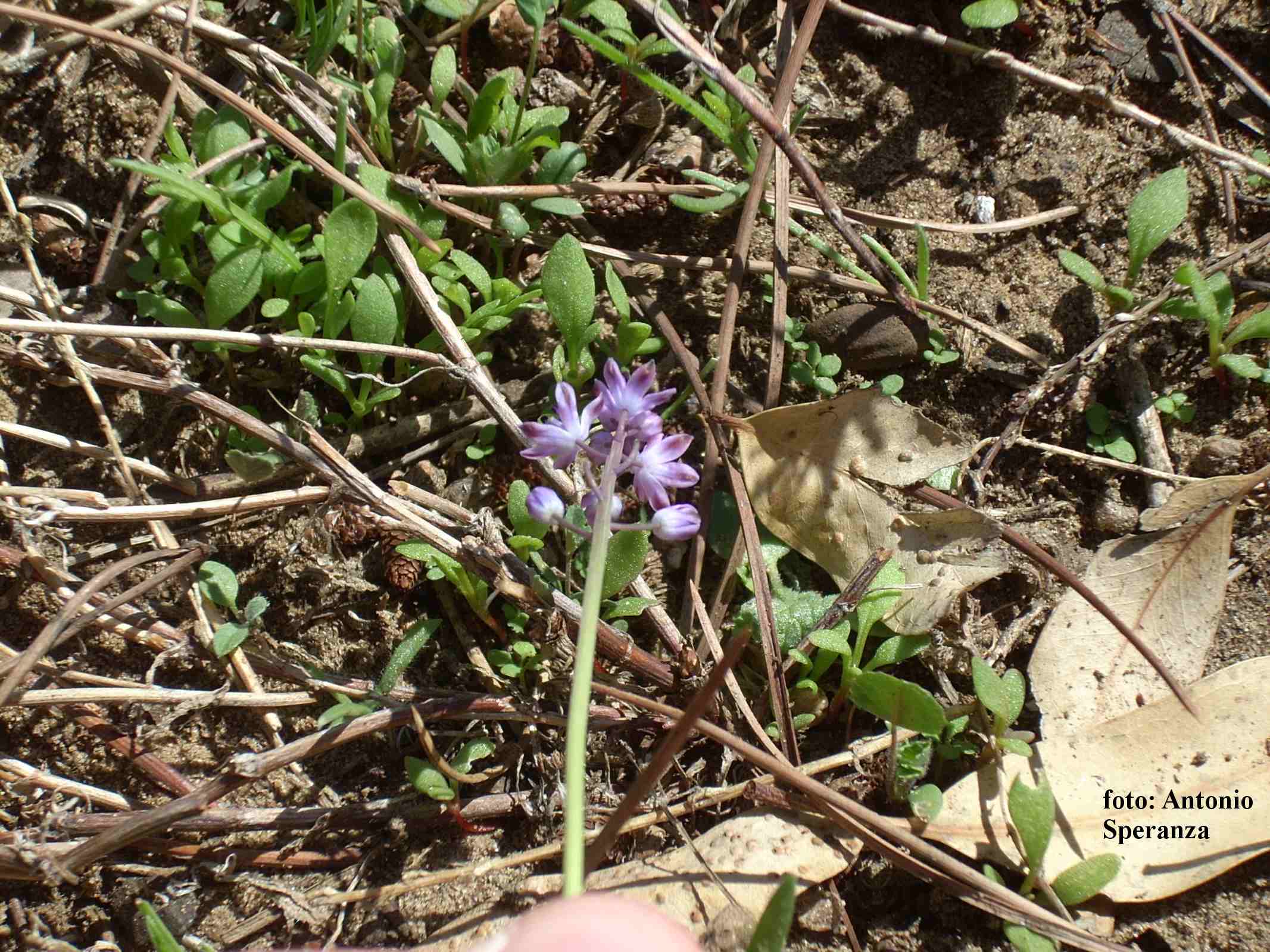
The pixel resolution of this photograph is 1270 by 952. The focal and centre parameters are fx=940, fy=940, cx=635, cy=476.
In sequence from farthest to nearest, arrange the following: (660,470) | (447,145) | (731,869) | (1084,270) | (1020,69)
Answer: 1. (1020,69)
2. (1084,270)
3. (447,145)
4. (731,869)
5. (660,470)

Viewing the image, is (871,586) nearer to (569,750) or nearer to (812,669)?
(812,669)

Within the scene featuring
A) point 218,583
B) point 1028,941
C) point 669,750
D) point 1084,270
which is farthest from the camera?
point 1084,270

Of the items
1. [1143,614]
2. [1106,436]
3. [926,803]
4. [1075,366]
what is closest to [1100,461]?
[1106,436]

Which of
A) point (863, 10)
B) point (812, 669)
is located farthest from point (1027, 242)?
point (812, 669)

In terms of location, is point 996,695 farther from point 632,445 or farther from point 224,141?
point 224,141

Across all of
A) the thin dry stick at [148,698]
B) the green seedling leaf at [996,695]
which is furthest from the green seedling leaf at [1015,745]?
the thin dry stick at [148,698]

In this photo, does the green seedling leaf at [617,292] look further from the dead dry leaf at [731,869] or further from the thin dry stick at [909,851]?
the dead dry leaf at [731,869]

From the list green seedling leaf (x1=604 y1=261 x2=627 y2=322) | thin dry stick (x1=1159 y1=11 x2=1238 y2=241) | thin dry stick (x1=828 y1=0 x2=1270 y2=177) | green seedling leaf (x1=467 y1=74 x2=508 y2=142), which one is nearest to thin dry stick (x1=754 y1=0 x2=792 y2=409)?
thin dry stick (x1=828 y1=0 x2=1270 y2=177)

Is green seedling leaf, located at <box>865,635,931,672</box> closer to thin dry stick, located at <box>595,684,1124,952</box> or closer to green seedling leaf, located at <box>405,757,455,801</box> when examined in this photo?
thin dry stick, located at <box>595,684,1124,952</box>
